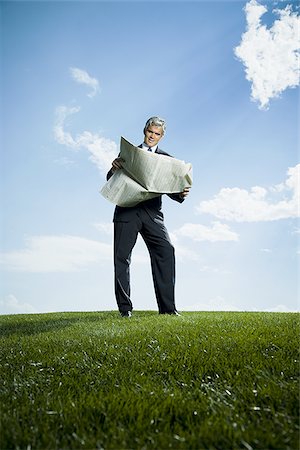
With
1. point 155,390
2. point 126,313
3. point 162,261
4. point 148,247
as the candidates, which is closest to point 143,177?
point 148,247

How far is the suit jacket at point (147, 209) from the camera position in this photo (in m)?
7.05

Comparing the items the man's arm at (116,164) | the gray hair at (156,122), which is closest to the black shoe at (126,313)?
the man's arm at (116,164)

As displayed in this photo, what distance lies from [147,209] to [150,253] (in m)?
0.68

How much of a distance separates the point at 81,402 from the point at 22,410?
0.94ft

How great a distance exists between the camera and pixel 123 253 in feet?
23.2

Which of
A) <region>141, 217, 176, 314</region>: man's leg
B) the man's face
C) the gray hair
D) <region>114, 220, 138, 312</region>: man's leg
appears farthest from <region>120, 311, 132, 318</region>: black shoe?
the gray hair

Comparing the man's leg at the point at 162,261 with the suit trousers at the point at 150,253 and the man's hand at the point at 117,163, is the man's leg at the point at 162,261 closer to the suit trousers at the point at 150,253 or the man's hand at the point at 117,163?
the suit trousers at the point at 150,253

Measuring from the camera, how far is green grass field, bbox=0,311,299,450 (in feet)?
6.58

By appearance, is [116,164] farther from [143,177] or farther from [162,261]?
[162,261]

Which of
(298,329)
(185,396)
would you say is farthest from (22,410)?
(298,329)

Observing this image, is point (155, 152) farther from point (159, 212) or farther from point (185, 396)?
point (185, 396)

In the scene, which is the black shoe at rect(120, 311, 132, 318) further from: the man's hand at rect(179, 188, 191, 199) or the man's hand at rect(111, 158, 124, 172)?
the man's hand at rect(111, 158, 124, 172)

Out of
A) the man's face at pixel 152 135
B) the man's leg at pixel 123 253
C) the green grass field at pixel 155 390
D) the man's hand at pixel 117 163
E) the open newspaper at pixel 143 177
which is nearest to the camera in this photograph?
the green grass field at pixel 155 390

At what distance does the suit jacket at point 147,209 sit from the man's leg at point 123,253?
0.10m
